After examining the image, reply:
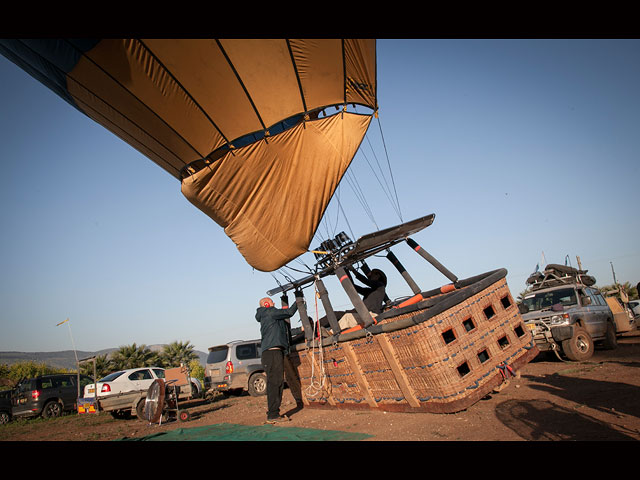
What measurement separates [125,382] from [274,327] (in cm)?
846

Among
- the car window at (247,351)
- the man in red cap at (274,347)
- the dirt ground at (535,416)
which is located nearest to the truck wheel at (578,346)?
the dirt ground at (535,416)

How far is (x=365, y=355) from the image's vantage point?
5.77 metres

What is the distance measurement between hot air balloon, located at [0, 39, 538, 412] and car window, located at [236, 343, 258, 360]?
672cm

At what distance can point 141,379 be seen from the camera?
527 inches

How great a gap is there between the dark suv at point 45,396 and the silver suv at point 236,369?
6.00 metres

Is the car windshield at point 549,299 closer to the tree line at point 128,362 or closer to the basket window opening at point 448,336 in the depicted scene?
the basket window opening at point 448,336

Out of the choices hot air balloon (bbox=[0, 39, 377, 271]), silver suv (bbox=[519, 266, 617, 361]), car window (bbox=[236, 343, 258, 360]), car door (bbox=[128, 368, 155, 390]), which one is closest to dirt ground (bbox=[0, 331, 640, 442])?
silver suv (bbox=[519, 266, 617, 361])

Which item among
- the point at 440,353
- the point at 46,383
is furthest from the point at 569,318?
the point at 46,383

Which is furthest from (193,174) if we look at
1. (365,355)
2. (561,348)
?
(561,348)

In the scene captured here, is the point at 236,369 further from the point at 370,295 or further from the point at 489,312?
the point at 489,312

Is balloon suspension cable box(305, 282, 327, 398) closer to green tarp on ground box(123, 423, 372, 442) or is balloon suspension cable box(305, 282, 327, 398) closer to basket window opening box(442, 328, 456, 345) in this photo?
green tarp on ground box(123, 423, 372, 442)

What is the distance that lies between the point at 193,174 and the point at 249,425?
456 cm

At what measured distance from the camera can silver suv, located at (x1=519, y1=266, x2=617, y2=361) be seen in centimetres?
883
